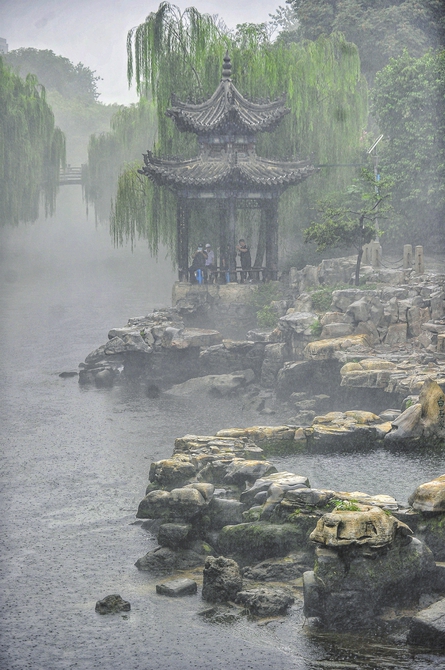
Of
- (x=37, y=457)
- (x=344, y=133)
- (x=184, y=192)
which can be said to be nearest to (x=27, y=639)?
(x=37, y=457)

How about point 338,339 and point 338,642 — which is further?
point 338,339

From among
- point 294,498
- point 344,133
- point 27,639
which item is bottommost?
point 27,639

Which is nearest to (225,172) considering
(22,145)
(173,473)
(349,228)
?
(349,228)

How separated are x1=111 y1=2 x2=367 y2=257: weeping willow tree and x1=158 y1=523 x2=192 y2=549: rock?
20064mm

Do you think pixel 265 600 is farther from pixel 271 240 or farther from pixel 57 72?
pixel 57 72

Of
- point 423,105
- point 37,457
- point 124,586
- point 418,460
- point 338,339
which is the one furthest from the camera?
point 423,105

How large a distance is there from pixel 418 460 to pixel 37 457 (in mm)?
8460

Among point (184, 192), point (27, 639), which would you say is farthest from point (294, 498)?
point (184, 192)

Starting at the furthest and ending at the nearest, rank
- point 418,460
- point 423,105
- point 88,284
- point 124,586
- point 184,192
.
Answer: point 88,284
point 423,105
point 184,192
point 418,460
point 124,586

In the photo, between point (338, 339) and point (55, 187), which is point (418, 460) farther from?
point (55, 187)

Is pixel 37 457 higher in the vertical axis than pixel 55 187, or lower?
lower

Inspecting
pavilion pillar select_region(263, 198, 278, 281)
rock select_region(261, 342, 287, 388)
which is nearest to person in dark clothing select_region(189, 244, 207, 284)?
pavilion pillar select_region(263, 198, 278, 281)

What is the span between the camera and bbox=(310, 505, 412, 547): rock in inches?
Result: 499

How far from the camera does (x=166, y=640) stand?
12227 mm
